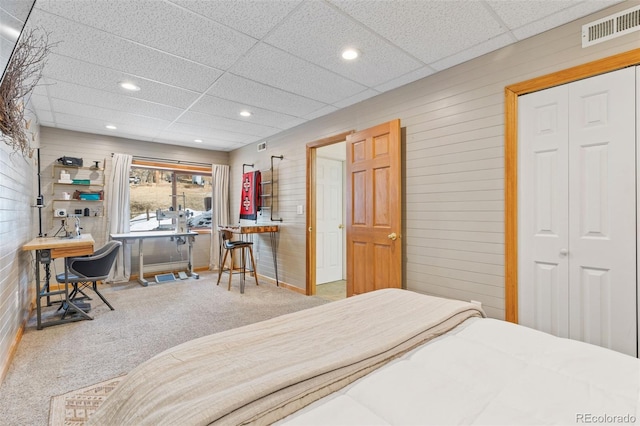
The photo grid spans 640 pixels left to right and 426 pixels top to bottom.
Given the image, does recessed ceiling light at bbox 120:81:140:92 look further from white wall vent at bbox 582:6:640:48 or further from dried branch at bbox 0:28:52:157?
white wall vent at bbox 582:6:640:48

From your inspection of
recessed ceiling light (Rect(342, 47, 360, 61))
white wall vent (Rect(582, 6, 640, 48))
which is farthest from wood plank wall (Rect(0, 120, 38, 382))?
white wall vent (Rect(582, 6, 640, 48))

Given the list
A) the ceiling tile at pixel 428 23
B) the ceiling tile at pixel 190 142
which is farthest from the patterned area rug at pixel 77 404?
the ceiling tile at pixel 190 142

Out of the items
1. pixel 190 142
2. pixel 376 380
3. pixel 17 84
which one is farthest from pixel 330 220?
pixel 376 380

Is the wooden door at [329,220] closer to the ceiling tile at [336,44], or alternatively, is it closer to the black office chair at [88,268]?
the ceiling tile at [336,44]

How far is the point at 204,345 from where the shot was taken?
115 centimetres

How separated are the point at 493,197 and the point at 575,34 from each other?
1.27m

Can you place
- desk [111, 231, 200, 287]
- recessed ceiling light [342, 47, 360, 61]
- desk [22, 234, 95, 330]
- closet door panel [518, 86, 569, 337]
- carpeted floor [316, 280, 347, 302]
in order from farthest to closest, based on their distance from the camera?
desk [111, 231, 200, 287], carpeted floor [316, 280, 347, 302], desk [22, 234, 95, 330], recessed ceiling light [342, 47, 360, 61], closet door panel [518, 86, 569, 337]

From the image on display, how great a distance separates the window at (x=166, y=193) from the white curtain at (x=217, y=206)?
0.21m

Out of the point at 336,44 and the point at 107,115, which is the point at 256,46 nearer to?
the point at 336,44

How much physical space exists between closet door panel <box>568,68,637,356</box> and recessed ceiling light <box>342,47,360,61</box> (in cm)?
164

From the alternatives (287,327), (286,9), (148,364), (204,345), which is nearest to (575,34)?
(286,9)

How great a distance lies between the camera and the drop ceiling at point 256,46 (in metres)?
2.05

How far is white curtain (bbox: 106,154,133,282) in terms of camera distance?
527 cm

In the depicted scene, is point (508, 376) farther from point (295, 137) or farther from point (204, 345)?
point (295, 137)
